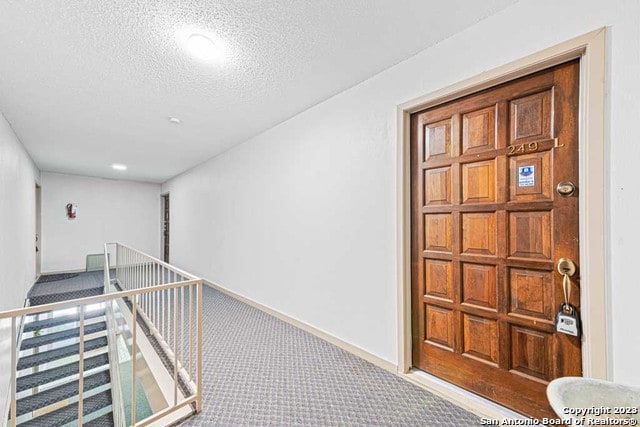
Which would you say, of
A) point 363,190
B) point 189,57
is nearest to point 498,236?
point 363,190

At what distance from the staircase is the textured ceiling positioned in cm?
289

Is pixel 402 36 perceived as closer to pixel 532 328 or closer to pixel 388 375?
pixel 532 328

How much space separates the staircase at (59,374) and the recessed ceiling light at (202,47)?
12.8 ft

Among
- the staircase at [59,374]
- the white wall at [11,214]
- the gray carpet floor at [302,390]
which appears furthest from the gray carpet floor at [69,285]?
the gray carpet floor at [302,390]

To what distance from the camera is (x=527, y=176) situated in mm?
1447

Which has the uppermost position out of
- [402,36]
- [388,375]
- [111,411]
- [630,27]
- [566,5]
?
[402,36]

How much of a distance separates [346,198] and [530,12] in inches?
62.5

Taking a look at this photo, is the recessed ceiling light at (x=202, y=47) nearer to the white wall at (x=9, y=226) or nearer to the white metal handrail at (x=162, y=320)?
the white metal handrail at (x=162, y=320)

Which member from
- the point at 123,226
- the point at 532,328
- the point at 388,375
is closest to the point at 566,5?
the point at 532,328

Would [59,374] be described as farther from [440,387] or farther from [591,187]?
[591,187]

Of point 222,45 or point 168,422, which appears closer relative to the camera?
point 168,422

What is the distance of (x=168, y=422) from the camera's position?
4.80 feet

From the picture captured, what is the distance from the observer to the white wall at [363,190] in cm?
114

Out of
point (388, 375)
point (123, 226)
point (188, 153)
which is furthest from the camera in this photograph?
point (123, 226)
